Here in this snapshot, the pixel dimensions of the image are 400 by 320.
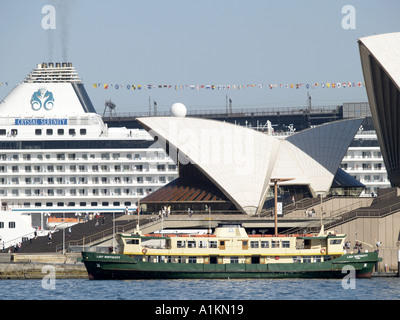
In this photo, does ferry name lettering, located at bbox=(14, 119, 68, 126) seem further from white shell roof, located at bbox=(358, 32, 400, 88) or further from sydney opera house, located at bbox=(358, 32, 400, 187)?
white shell roof, located at bbox=(358, 32, 400, 88)

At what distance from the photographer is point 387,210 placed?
247 feet

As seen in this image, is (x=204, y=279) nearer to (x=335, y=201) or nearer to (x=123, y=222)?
(x=123, y=222)

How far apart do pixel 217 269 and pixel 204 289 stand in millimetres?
8332

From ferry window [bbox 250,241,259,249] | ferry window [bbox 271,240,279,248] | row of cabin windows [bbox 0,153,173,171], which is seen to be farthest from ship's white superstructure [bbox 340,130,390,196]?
ferry window [bbox 250,241,259,249]

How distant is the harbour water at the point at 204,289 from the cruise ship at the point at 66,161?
4548 cm

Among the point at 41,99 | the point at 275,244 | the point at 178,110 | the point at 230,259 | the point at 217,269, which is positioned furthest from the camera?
the point at 41,99

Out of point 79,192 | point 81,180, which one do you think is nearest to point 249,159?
point 79,192

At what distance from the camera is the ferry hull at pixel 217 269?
6253 centimetres

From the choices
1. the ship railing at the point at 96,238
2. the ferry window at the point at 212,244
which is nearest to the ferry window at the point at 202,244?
the ferry window at the point at 212,244

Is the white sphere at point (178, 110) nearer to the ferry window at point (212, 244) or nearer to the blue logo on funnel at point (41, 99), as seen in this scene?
the blue logo on funnel at point (41, 99)

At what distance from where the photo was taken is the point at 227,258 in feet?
209

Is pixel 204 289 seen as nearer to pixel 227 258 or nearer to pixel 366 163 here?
pixel 227 258
